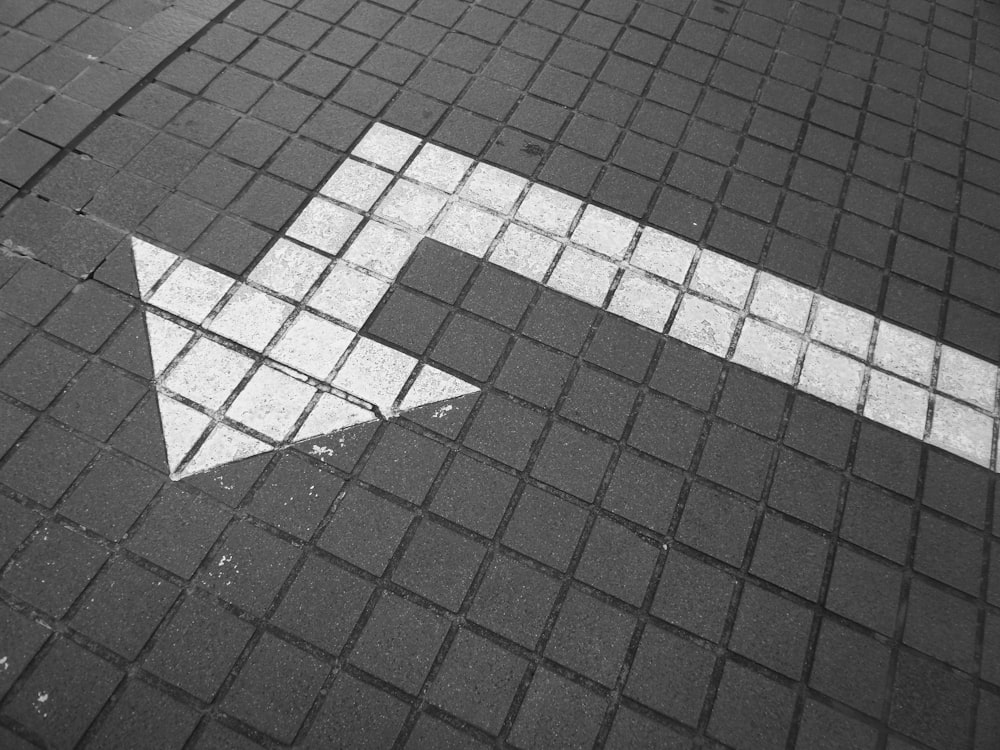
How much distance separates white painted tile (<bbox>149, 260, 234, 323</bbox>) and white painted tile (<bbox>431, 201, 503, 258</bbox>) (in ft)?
3.27

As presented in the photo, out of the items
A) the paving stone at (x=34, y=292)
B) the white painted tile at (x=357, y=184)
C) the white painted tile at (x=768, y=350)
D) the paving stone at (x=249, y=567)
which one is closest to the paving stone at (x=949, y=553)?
the white painted tile at (x=768, y=350)

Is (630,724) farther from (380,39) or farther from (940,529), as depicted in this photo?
(380,39)

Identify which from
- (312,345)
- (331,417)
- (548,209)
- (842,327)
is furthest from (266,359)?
(842,327)

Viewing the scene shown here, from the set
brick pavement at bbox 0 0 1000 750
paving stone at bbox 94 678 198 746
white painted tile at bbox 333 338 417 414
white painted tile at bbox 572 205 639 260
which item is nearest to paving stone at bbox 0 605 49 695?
brick pavement at bbox 0 0 1000 750

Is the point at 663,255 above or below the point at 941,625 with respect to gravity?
above

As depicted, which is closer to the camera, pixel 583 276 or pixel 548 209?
pixel 583 276

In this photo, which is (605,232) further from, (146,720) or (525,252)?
(146,720)

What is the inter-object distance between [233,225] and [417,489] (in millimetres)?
1563

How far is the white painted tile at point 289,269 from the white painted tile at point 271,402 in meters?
0.41

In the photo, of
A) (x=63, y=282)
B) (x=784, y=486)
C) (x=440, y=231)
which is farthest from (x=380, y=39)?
(x=784, y=486)

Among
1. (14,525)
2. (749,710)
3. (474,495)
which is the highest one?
(474,495)

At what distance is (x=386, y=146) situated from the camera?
356cm

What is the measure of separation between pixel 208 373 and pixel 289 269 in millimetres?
601

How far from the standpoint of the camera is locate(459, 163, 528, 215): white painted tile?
3432mm
